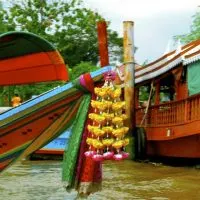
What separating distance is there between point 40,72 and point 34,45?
19.3 inches

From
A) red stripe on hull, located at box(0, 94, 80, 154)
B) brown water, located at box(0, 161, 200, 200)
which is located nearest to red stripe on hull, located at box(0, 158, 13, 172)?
red stripe on hull, located at box(0, 94, 80, 154)

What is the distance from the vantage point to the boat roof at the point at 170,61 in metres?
10.6

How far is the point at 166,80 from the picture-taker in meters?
13.7

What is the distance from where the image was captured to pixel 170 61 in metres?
11.4

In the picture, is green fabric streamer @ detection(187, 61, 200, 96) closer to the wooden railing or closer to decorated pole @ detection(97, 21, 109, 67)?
the wooden railing

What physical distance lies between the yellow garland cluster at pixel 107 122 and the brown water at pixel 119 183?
91.3 inches

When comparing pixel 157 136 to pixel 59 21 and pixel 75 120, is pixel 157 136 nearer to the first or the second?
pixel 75 120

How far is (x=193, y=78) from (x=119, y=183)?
Answer: 10.1ft

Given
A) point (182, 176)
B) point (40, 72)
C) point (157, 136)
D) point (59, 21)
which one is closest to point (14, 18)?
point (59, 21)

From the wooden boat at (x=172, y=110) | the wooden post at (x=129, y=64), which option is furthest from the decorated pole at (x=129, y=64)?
the wooden boat at (x=172, y=110)

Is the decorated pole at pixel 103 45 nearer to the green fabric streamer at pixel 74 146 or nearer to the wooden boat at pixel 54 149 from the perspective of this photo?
the green fabric streamer at pixel 74 146

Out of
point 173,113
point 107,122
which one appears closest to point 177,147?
point 173,113

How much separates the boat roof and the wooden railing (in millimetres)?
755

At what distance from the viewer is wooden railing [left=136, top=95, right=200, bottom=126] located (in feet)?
34.2
